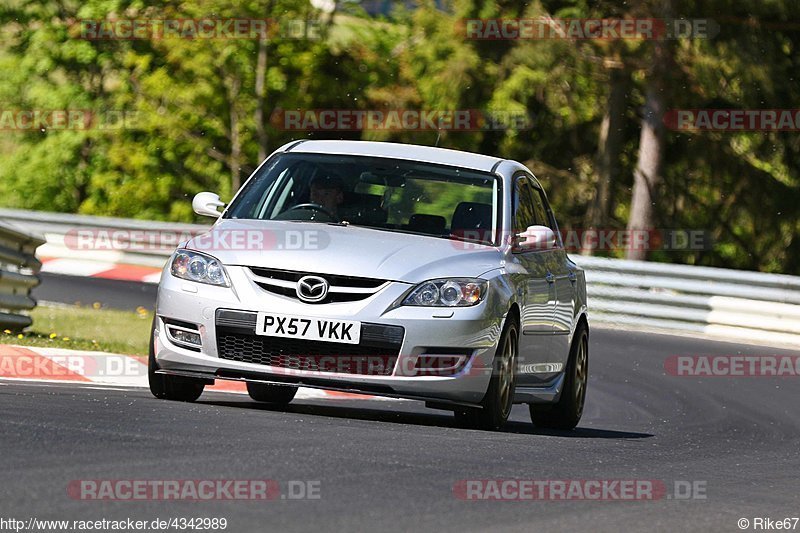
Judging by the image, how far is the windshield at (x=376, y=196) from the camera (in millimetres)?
9586

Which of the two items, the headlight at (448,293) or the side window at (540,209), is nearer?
the headlight at (448,293)

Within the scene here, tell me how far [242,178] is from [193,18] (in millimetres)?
3692

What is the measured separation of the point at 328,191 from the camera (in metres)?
9.80

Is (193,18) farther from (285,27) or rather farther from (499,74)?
(499,74)

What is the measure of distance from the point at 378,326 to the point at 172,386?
143 cm

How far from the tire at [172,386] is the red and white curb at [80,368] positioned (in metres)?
1.43

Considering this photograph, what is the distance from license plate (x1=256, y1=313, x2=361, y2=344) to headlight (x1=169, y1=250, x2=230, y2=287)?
1.15 ft

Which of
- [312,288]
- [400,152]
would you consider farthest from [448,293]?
[400,152]

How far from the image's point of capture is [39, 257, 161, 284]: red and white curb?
75.9ft

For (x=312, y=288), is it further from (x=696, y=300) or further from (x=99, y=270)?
(x=99, y=270)

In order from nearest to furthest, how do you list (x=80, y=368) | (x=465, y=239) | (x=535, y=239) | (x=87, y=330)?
(x=465, y=239) < (x=535, y=239) < (x=80, y=368) < (x=87, y=330)

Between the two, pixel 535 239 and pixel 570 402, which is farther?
pixel 570 402

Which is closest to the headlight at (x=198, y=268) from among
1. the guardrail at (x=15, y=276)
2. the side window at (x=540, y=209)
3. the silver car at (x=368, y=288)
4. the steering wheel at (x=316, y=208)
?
the silver car at (x=368, y=288)

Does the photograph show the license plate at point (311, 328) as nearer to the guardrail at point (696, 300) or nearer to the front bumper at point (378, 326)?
the front bumper at point (378, 326)
